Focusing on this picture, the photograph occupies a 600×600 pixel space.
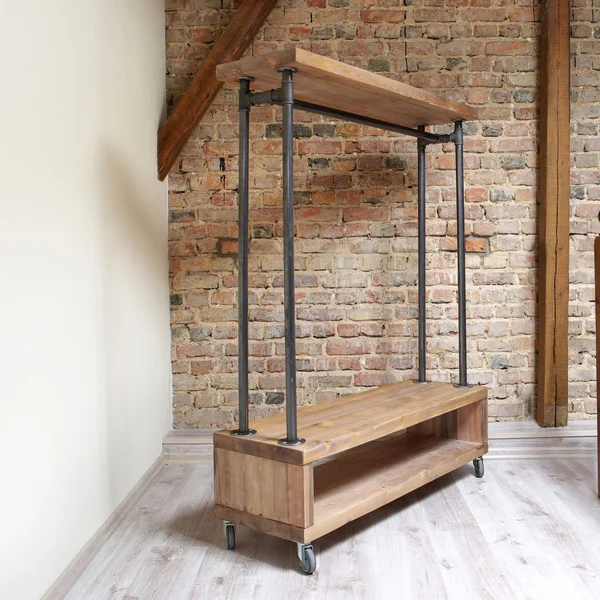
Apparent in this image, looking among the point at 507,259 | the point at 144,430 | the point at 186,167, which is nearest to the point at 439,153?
the point at 507,259

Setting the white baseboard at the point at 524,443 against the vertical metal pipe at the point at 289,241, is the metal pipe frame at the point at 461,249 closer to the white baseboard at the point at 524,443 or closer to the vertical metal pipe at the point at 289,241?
the white baseboard at the point at 524,443

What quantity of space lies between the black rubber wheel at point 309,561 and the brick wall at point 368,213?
1373 mm

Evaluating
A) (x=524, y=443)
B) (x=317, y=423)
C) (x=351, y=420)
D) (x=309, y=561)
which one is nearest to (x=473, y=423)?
(x=524, y=443)

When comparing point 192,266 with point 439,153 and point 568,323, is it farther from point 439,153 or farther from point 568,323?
point 568,323

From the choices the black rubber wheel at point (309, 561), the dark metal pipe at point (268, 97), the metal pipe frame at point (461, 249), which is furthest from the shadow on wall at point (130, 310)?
the metal pipe frame at point (461, 249)

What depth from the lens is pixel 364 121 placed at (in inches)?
107

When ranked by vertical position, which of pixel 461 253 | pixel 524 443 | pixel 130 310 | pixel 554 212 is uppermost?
pixel 554 212

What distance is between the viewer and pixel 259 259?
342 centimetres

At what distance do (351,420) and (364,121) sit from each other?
125 cm

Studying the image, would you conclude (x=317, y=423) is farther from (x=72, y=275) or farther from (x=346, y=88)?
(x=346, y=88)

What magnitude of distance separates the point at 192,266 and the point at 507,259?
169 centimetres

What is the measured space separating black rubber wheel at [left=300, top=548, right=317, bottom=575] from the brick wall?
1373 mm

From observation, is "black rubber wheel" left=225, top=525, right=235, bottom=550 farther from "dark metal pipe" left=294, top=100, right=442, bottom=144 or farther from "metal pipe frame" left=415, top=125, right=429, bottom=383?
"dark metal pipe" left=294, top=100, right=442, bottom=144

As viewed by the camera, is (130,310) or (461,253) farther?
(461,253)
